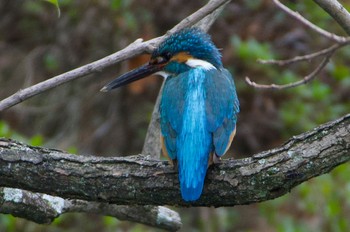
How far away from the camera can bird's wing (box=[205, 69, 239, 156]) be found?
3545 mm

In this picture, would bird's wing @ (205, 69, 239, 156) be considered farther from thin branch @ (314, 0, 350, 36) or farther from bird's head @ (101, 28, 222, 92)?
thin branch @ (314, 0, 350, 36)

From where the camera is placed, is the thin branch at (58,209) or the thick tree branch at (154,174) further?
the thin branch at (58,209)

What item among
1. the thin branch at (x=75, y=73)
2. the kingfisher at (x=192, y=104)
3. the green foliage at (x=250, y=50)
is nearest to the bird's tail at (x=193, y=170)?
the kingfisher at (x=192, y=104)

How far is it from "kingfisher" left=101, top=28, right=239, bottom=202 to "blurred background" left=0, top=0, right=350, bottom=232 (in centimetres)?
215

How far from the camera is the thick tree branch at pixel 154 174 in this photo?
3.19 meters

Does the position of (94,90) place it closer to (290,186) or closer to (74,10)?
(74,10)

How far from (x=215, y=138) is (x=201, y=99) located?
229 millimetres

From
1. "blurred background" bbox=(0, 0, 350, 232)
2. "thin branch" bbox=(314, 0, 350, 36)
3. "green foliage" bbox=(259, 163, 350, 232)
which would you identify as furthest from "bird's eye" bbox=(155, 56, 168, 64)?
"green foliage" bbox=(259, 163, 350, 232)

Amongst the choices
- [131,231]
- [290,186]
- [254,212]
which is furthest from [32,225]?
[290,186]

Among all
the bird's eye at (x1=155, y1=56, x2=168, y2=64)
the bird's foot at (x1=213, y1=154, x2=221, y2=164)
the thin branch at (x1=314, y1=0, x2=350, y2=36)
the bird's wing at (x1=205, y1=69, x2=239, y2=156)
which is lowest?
the bird's foot at (x1=213, y1=154, x2=221, y2=164)

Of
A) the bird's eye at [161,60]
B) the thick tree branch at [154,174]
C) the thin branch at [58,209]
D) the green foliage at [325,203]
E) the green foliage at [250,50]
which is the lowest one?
the thick tree branch at [154,174]

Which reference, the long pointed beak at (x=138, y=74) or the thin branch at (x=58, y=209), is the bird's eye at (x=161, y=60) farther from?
the thin branch at (x=58, y=209)

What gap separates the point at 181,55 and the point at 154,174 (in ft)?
2.68

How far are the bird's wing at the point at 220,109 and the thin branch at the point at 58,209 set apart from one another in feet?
1.91
